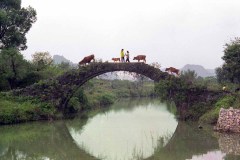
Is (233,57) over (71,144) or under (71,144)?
over

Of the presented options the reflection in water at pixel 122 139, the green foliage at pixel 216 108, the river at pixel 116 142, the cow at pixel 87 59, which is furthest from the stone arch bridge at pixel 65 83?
the green foliage at pixel 216 108

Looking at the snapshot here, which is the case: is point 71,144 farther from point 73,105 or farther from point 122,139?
point 73,105

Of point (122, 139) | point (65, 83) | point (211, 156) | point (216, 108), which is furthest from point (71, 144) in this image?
point (65, 83)

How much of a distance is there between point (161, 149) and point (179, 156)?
1.75 metres

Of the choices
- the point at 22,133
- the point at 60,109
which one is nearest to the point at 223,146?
the point at 22,133

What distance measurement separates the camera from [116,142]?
15.4 meters

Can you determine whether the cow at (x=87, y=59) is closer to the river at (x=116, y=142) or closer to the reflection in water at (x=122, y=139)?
the reflection in water at (x=122, y=139)

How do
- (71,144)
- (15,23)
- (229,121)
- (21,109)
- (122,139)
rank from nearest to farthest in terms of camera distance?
(71,144), (122,139), (229,121), (21,109), (15,23)

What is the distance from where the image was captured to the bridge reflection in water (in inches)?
510

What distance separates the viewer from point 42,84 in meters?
24.7

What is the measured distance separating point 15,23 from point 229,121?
19.5m

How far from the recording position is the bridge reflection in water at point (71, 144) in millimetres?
12945

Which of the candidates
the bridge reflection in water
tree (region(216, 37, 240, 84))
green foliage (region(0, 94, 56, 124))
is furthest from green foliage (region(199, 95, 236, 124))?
green foliage (region(0, 94, 56, 124))

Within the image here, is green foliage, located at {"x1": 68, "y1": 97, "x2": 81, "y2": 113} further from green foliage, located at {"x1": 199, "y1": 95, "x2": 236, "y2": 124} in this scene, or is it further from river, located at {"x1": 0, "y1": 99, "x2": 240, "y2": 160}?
green foliage, located at {"x1": 199, "y1": 95, "x2": 236, "y2": 124}
